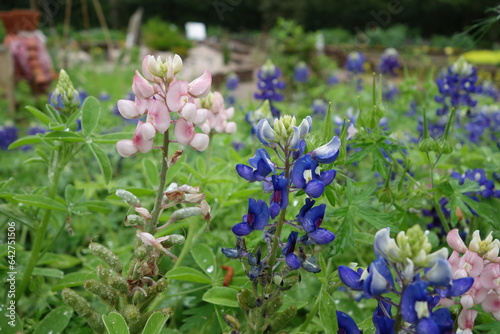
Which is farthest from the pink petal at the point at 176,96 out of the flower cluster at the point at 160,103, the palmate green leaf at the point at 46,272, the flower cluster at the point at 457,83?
the flower cluster at the point at 457,83

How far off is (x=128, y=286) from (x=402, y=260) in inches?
22.6

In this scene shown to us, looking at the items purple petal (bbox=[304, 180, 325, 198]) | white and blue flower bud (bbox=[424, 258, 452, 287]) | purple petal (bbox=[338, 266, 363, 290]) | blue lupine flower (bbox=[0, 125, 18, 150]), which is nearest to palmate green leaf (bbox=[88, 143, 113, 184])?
purple petal (bbox=[304, 180, 325, 198])

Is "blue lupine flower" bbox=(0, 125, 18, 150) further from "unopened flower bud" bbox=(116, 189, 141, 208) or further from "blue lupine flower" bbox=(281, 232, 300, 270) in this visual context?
"blue lupine flower" bbox=(281, 232, 300, 270)

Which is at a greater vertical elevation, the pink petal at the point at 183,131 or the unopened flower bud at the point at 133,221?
the pink petal at the point at 183,131

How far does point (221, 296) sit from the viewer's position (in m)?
1.09

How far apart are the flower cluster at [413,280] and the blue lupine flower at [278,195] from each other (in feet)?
0.69

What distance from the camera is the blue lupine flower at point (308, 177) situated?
35.2 inches

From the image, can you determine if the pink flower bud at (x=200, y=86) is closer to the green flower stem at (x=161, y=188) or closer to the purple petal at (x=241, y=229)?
the green flower stem at (x=161, y=188)

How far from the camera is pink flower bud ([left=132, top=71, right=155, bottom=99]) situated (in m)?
0.95

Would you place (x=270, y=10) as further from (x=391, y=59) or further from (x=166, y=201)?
(x=166, y=201)

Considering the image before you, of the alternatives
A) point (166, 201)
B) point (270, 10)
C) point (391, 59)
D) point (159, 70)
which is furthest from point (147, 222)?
point (270, 10)

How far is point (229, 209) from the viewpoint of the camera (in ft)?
5.67

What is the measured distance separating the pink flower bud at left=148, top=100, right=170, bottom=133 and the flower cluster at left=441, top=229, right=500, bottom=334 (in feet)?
2.08

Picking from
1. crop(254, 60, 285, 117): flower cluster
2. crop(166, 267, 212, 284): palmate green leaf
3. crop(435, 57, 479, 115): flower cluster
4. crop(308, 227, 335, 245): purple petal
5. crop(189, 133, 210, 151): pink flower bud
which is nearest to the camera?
crop(308, 227, 335, 245): purple petal
